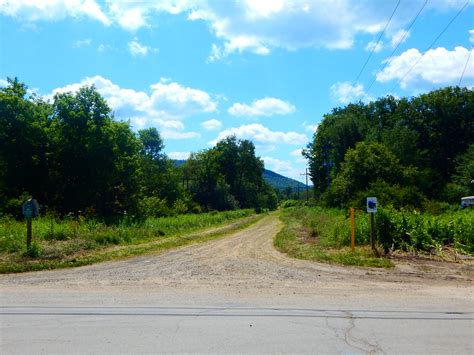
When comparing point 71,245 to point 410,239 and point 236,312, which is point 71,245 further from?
point 410,239

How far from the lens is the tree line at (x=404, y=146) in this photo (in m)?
46.9

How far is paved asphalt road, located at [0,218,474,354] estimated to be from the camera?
5.63 m

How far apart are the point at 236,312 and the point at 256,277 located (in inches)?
167

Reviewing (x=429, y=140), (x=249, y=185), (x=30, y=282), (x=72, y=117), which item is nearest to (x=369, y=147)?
(x=429, y=140)

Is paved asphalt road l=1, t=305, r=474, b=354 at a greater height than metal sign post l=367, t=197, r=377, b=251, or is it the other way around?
metal sign post l=367, t=197, r=377, b=251

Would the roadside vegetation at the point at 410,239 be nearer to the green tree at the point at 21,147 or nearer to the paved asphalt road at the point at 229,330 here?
the paved asphalt road at the point at 229,330

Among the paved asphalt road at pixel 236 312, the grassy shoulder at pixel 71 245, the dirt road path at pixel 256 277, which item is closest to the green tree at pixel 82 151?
the grassy shoulder at pixel 71 245

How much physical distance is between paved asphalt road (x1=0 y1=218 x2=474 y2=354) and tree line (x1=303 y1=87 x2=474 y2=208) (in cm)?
3540

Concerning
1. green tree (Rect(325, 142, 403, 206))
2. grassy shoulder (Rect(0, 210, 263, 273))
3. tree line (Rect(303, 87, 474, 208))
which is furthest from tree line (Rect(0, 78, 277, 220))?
tree line (Rect(303, 87, 474, 208))

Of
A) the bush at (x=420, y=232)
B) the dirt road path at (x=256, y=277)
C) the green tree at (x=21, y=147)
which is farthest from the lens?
the green tree at (x=21, y=147)

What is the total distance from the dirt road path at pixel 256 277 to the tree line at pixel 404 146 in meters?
33.7

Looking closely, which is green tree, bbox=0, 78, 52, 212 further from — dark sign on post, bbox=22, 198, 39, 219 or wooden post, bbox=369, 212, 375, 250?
wooden post, bbox=369, 212, 375, 250

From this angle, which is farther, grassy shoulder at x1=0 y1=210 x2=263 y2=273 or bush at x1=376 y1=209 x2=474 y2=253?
bush at x1=376 y1=209 x2=474 y2=253

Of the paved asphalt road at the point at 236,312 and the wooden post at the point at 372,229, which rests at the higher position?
the wooden post at the point at 372,229
